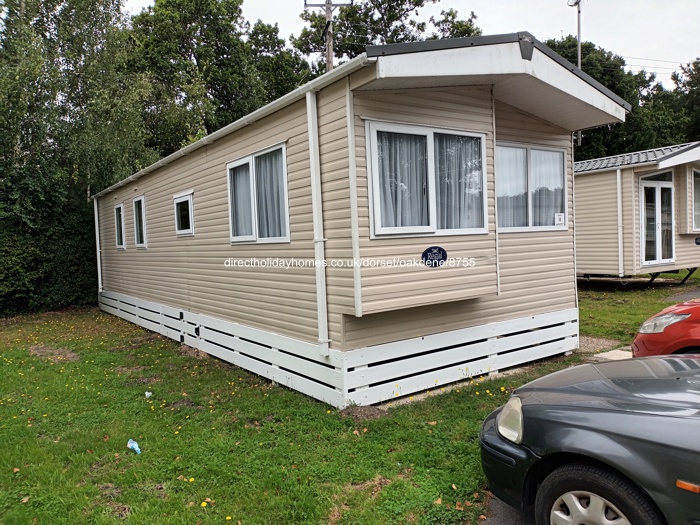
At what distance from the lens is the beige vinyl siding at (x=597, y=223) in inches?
454

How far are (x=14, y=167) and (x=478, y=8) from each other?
22.0 meters

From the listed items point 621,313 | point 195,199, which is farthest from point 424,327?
point 621,313

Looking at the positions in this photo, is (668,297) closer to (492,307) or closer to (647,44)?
(492,307)

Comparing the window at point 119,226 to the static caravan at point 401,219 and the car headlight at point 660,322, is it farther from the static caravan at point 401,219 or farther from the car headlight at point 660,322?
the car headlight at point 660,322

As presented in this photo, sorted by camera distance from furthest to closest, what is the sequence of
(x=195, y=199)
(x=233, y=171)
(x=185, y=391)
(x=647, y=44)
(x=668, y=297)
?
(x=647, y=44) < (x=668, y=297) < (x=195, y=199) < (x=233, y=171) < (x=185, y=391)

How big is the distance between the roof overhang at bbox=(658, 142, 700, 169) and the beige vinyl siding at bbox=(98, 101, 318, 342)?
9.28 metres

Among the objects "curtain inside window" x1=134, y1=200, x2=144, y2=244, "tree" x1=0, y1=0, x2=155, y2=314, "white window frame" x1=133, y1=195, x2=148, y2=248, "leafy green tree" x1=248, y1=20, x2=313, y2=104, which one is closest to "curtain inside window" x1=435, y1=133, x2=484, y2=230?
"white window frame" x1=133, y1=195, x2=148, y2=248

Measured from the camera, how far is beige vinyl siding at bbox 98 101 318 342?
522 cm

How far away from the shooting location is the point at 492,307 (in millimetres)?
→ 5840

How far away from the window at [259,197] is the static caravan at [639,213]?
9.15 metres

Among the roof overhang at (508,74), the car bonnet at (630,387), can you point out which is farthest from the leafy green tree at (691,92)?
the car bonnet at (630,387)

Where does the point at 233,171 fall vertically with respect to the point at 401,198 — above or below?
above

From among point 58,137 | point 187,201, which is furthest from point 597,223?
point 58,137

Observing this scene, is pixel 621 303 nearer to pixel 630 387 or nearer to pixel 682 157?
pixel 682 157
